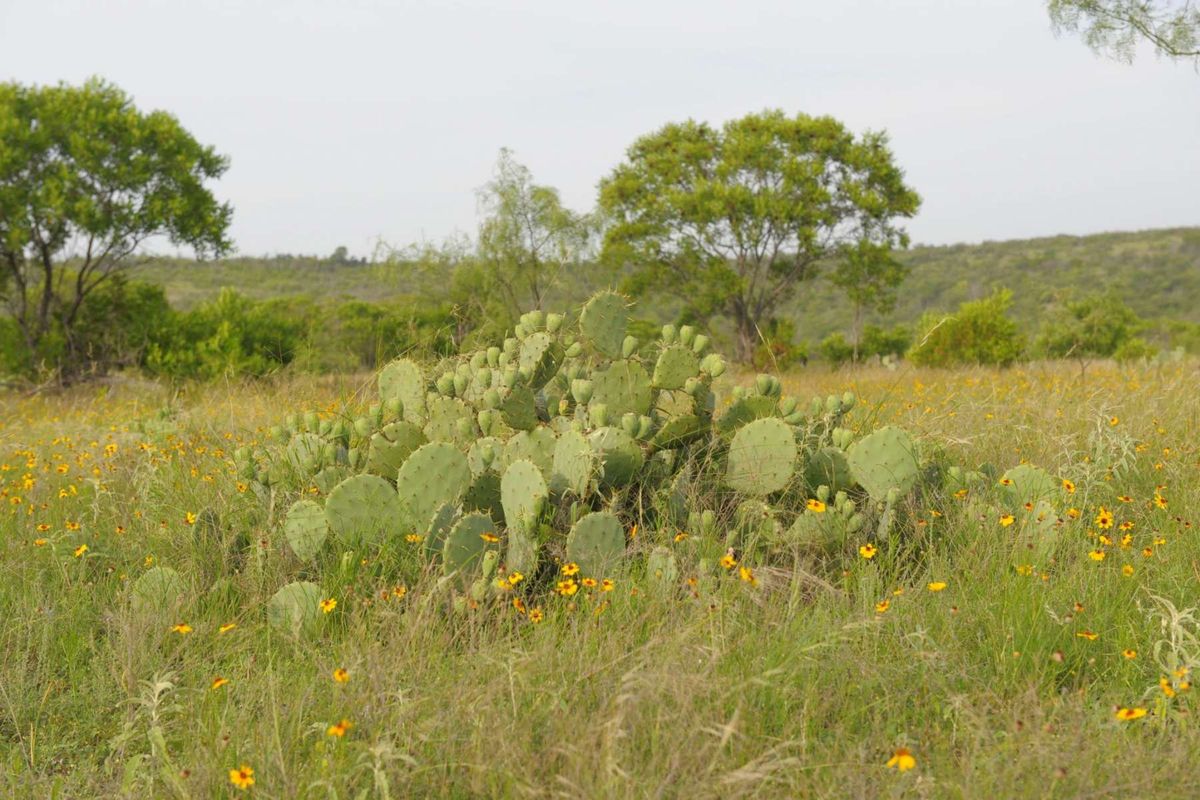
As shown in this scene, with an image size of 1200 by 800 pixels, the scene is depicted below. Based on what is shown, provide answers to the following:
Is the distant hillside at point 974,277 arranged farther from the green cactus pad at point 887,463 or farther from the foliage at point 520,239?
the green cactus pad at point 887,463

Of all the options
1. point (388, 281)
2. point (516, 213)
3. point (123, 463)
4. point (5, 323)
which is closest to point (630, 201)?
point (516, 213)

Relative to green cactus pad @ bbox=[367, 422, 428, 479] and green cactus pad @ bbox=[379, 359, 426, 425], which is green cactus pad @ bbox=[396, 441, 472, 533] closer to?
green cactus pad @ bbox=[367, 422, 428, 479]

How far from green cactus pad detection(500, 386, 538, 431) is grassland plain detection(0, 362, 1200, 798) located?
2.11 feet

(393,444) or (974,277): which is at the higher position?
(974,277)

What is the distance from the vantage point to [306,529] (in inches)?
124

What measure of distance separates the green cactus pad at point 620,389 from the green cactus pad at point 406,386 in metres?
0.73

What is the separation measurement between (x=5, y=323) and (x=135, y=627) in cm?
1475

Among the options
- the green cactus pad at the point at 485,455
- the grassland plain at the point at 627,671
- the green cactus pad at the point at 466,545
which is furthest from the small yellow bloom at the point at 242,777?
the green cactus pad at the point at 485,455

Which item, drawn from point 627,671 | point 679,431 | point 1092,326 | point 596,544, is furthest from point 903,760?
point 1092,326

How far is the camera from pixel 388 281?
20.8m

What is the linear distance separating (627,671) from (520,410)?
149 cm

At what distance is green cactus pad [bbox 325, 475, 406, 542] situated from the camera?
313 centimetres

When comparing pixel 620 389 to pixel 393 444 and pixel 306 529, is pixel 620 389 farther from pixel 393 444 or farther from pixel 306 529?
pixel 306 529

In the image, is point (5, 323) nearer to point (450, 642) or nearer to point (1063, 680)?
point (450, 642)
